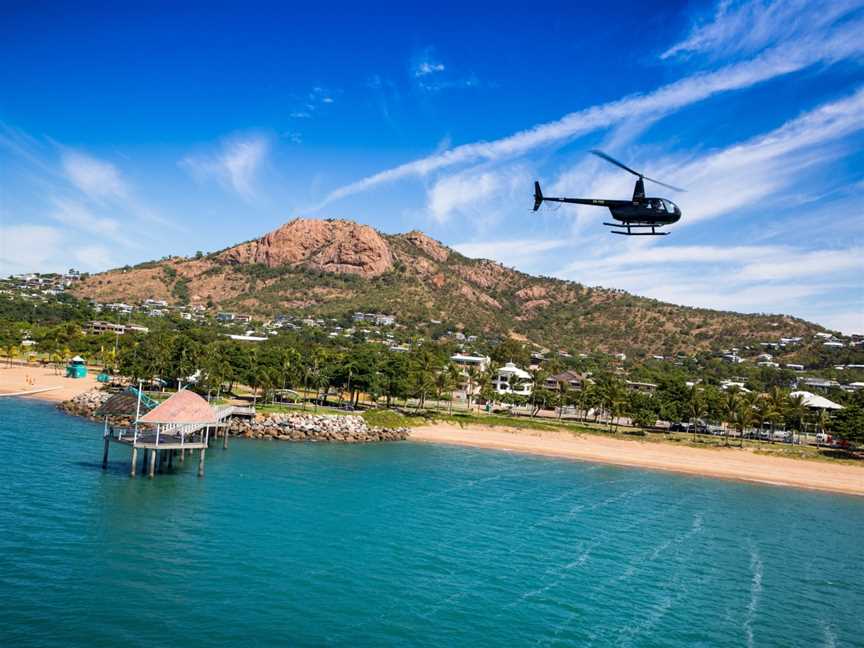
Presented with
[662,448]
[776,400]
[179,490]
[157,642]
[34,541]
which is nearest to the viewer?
[157,642]

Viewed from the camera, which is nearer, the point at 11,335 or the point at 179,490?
the point at 179,490

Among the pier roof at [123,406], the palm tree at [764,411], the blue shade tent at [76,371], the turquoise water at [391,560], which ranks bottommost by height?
the turquoise water at [391,560]

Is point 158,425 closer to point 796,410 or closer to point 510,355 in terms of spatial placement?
point 796,410

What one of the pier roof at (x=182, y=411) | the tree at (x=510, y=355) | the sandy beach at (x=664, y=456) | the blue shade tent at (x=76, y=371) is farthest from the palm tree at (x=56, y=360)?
the tree at (x=510, y=355)

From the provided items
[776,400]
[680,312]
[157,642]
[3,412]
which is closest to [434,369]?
[776,400]

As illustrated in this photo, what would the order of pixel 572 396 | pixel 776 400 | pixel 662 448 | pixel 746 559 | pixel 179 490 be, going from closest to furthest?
pixel 746 559, pixel 179 490, pixel 662 448, pixel 776 400, pixel 572 396

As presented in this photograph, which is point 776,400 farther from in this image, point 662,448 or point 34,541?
point 34,541

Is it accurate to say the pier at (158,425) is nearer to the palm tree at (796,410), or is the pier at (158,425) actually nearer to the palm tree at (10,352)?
the palm tree at (10,352)
